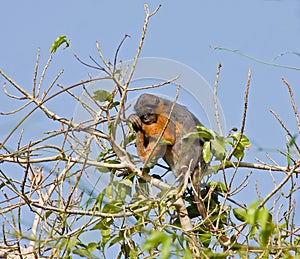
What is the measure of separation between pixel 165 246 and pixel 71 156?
1.25 m

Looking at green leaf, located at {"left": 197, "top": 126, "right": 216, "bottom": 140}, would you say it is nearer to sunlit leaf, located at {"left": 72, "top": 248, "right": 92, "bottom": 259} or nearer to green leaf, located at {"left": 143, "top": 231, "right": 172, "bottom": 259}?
sunlit leaf, located at {"left": 72, "top": 248, "right": 92, "bottom": 259}

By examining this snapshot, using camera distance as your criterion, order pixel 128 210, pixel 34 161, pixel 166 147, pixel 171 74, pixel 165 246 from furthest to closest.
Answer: pixel 166 147 → pixel 34 161 → pixel 128 210 → pixel 171 74 → pixel 165 246

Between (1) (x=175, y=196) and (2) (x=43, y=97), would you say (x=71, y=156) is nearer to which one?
(2) (x=43, y=97)

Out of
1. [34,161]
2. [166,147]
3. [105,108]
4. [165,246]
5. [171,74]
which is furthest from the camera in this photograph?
[166,147]

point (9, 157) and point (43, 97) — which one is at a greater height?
point (43, 97)

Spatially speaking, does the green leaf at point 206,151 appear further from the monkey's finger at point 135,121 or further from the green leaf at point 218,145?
the monkey's finger at point 135,121

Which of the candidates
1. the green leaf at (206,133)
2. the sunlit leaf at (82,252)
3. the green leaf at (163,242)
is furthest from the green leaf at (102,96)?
the green leaf at (163,242)

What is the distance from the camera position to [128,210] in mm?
1839

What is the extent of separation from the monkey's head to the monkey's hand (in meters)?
0.02

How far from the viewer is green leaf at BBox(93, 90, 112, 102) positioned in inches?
83.8

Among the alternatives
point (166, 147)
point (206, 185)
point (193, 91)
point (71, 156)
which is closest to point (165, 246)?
point (193, 91)

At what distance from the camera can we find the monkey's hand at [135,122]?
2277 mm

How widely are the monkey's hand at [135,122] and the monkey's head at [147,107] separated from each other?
2 cm

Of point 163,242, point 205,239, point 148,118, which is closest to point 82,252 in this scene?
point 205,239
